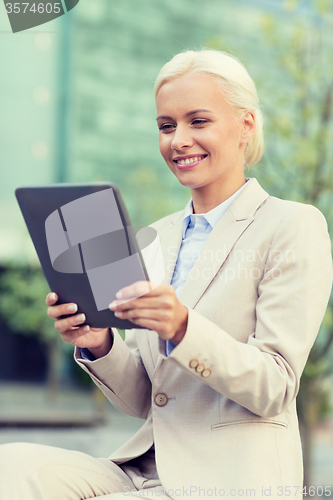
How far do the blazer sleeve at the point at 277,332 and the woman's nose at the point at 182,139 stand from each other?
37cm

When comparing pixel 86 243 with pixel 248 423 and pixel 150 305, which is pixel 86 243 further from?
pixel 248 423

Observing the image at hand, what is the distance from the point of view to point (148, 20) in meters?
6.75

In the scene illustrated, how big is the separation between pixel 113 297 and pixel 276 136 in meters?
3.33

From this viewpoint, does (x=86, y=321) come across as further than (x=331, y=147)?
No

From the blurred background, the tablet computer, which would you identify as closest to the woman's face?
the tablet computer

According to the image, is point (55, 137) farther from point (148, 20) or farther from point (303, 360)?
point (303, 360)

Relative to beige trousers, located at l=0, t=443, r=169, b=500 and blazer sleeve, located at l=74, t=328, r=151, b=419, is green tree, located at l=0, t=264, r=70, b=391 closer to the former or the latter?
blazer sleeve, located at l=74, t=328, r=151, b=419

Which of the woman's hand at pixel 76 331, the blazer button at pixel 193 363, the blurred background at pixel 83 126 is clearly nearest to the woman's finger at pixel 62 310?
the woman's hand at pixel 76 331

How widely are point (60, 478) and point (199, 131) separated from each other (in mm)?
1026

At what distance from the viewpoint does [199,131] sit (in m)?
1.58

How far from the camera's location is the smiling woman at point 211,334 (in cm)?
124

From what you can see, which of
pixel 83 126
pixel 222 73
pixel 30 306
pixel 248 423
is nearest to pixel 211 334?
pixel 248 423

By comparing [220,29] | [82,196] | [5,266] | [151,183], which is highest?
[220,29]

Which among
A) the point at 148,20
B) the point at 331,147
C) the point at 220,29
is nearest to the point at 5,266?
the point at 148,20
